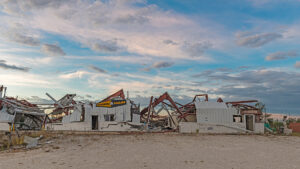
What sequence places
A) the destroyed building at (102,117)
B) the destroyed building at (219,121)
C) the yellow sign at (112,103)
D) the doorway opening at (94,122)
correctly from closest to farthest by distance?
the destroyed building at (219,121) → the destroyed building at (102,117) → the yellow sign at (112,103) → the doorway opening at (94,122)

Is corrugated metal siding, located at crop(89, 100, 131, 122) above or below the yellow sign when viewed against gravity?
below

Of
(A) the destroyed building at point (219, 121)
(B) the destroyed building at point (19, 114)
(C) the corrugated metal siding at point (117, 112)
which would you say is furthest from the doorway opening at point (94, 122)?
(A) the destroyed building at point (219, 121)

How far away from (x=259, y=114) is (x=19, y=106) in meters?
41.0

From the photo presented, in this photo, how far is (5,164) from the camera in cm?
1299

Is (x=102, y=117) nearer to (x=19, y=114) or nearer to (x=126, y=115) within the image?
(x=126, y=115)

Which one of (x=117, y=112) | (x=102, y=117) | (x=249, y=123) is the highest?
(x=117, y=112)

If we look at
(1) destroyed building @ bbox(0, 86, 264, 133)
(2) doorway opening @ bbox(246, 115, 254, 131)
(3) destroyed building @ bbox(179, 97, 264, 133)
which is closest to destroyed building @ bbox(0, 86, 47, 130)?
(1) destroyed building @ bbox(0, 86, 264, 133)

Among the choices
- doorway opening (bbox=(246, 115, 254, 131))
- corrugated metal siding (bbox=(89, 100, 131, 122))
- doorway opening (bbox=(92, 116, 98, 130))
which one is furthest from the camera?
doorway opening (bbox=(92, 116, 98, 130))

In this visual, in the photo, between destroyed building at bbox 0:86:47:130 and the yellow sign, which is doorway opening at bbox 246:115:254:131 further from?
destroyed building at bbox 0:86:47:130

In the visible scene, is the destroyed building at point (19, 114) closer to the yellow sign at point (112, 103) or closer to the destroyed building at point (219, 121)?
the yellow sign at point (112, 103)

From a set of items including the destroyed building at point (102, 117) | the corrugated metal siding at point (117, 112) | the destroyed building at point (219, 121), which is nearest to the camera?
the destroyed building at point (219, 121)

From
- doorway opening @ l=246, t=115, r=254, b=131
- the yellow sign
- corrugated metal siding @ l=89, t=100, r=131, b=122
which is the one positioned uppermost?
the yellow sign

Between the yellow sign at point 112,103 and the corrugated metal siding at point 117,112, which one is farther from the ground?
the yellow sign at point 112,103

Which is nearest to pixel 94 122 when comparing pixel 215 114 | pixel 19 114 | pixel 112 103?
pixel 112 103
